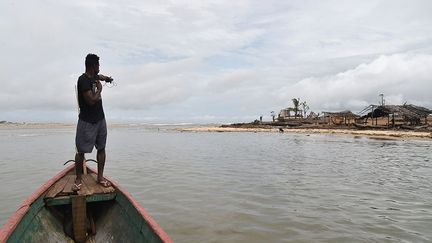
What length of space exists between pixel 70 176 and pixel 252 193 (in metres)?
5.20

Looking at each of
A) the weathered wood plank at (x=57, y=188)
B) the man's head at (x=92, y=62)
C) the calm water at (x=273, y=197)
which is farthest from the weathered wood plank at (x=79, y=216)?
the man's head at (x=92, y=62)

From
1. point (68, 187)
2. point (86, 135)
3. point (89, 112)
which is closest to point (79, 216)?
point (68, 187)

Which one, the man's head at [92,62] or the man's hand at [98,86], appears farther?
the man's hand at [98,86]

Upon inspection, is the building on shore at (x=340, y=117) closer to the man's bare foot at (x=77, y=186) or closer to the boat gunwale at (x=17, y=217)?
the man's bare foot at (x=77, y=186)

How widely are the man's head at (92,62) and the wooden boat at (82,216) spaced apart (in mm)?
2028

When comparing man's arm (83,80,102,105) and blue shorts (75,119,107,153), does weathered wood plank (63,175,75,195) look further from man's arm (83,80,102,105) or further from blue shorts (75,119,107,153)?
man's arm (83,80,102,105)

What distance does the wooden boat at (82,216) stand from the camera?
4.62 m

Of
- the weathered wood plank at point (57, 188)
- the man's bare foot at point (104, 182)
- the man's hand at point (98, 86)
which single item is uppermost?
the man's hand at point (98, 86)

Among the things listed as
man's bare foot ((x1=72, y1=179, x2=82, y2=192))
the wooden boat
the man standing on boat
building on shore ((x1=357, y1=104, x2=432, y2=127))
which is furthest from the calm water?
building on shore ((x1=357, y1=104, x2=432, y2=127))

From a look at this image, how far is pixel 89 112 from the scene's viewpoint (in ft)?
18.4

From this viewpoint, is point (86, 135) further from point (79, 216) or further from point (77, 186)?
point (79, 216)

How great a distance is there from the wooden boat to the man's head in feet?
6.65

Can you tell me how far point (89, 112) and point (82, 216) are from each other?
1689 millimetres

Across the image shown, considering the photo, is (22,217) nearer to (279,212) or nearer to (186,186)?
(279,212)
